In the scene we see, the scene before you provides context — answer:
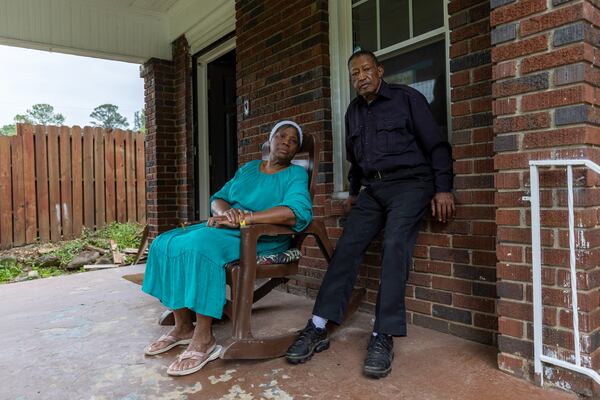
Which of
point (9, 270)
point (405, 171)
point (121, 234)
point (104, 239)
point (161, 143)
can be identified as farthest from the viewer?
point (121, 234)

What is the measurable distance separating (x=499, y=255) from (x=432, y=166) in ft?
1.98

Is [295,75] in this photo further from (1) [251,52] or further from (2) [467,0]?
(2) [467,0]

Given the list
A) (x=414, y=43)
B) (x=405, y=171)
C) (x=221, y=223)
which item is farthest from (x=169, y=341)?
(x=414, y=43)

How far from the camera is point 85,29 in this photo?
15.6ft

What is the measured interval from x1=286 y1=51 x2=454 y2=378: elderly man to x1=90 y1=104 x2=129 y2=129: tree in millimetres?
32171

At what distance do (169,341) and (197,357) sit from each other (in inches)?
12.0

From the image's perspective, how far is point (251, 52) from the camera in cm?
357

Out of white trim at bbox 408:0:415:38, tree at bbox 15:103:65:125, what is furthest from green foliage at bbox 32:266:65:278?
tree at bbox 15:103:65:125

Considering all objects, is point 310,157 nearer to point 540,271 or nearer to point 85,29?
point 540,271

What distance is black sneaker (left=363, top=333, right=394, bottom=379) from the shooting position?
5.65 ft

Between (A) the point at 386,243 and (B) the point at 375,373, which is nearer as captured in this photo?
(B) the point at 375,373

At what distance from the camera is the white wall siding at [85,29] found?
4.36 meters

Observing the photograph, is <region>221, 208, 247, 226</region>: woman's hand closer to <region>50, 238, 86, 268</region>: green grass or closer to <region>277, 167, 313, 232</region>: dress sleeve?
<region>277, 167, 313, 232</region>: dress sleeve

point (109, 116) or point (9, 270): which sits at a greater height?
point (109, 116)
